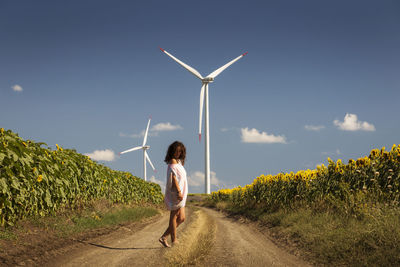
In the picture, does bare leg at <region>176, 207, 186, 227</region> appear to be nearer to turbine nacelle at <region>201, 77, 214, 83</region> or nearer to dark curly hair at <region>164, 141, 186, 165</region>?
dark curly hair at <region>164, 141, 186, 165</region>

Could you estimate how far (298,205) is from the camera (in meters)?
14.0

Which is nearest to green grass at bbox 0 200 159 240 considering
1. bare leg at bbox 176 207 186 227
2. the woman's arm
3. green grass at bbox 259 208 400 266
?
bare leg at bbox 176 207 186 227

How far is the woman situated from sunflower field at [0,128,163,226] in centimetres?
375

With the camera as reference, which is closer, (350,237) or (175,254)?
(175,254)

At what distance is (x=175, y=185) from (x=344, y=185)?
6.87m

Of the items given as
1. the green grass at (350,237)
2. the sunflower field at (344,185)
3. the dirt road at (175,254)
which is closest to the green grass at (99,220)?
the dirt road at (175,254)

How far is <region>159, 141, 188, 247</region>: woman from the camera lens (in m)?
7.72

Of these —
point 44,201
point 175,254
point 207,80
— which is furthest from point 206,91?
point 175,254

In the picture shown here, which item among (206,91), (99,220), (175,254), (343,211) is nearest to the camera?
(175,254)

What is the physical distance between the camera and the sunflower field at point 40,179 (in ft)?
26.2

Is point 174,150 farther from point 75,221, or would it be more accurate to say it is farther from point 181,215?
point 75,221

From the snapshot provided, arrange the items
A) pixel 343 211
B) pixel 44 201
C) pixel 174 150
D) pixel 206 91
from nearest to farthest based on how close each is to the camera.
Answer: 1. pixel 174 150
2. pixel 44 201
3. pixel 343 211
4. pixel 206 91

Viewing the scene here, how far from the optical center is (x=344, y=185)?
11445 mm

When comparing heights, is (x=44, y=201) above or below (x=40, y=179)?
below
